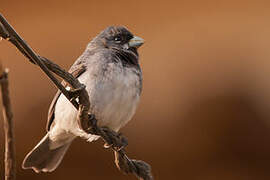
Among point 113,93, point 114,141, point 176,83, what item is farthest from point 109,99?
point 176,83

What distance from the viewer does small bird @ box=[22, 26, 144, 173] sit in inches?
145

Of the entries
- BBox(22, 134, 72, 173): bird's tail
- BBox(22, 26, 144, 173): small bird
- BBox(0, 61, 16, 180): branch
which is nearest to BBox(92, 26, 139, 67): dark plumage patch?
BBox(22, 26, 144, 173): small bird

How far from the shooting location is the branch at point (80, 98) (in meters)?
2.13

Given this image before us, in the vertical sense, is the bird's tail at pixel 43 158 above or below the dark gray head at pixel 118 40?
below

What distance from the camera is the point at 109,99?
368 cm

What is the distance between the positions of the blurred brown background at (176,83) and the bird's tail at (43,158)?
55.5 inches

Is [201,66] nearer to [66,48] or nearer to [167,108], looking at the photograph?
[167,108]

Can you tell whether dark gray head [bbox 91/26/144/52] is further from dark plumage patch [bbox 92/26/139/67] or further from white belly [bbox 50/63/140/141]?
white belly [bbox 50/63/140/141]

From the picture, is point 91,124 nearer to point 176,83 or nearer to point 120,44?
point 120,44

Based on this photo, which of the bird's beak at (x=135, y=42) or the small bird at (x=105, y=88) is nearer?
the small bird at (x=105, y=88)

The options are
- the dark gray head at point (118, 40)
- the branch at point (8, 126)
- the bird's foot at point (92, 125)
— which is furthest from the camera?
the dark gray head at point (118, 40)

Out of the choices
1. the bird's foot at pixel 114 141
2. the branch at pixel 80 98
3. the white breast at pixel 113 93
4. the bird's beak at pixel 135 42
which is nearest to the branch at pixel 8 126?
the branch at pixel 80 98

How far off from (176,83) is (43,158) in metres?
2.22

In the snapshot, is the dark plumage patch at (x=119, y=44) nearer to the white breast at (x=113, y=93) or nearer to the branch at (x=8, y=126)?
the white breast at (x=113, y=93)
